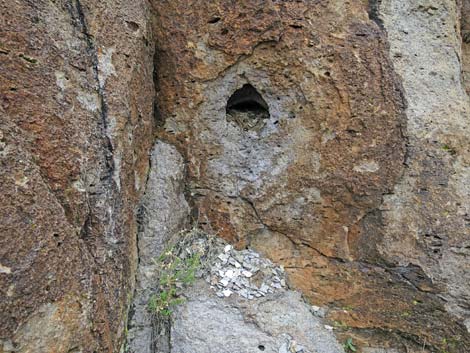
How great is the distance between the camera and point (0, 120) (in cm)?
115

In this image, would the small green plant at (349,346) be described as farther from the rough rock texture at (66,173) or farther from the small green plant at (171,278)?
the rough rock texture at (66,173)

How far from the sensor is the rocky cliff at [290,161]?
5.41 feet

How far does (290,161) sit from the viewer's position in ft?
6.55

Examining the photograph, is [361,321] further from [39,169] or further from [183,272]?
[39,169]

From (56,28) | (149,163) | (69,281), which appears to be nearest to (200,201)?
(149,163)

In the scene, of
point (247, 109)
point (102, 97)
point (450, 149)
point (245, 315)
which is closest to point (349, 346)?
point (245, 315)

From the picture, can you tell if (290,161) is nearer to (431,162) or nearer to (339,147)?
(339,147)

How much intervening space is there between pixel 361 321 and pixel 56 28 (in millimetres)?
1876

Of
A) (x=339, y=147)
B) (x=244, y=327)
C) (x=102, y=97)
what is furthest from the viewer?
(x=339, y=147)

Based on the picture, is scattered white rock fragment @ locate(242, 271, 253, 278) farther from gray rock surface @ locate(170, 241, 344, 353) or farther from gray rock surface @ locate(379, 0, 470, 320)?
gray rock surface @ locate(379, 0, 470, 320)

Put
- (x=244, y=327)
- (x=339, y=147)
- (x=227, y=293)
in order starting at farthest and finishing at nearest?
1. (x=339, y=147)
2. (x=227, y=293)
3. (x=244, y=327)

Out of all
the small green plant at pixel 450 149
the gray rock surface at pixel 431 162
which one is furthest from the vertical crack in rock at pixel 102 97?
the small green plant at pixel 450 149

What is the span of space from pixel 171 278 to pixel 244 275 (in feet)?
1.25

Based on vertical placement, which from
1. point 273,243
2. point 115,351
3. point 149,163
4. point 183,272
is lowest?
point 115,351
